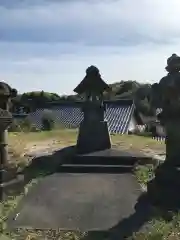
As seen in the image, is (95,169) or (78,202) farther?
(95,169)

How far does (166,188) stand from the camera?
24.3 feet

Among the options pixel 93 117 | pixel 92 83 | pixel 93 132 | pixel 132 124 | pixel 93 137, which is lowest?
pixel 132 124

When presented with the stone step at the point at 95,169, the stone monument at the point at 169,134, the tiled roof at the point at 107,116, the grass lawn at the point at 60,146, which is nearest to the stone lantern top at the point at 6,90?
the grass lawn at the point at 60,146

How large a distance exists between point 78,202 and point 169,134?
7.71ft

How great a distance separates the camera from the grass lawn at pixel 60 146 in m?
5.90

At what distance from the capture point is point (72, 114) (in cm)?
2845

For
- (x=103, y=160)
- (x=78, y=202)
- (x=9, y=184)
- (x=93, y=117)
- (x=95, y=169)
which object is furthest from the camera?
(x=93, y=117)

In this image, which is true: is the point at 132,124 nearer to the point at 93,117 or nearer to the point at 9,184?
the point at 93,117

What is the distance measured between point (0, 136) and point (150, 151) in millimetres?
6325

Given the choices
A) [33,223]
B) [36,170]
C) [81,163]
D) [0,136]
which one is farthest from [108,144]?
[33,223]

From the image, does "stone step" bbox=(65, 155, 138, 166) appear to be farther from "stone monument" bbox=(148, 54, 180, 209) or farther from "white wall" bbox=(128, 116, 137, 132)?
"white wall" bbox=(128, 116, 137, 132)

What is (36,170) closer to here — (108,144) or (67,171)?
(67,171)

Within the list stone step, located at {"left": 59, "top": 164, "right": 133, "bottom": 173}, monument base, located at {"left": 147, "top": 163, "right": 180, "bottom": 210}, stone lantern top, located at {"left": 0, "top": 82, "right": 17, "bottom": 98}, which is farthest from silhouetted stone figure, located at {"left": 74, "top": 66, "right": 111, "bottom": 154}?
monument base, located at {"left": 147, "top": 163, "right": 180, "bottom": 210}

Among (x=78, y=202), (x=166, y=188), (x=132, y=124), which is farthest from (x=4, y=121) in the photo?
(x=132, y=124)
